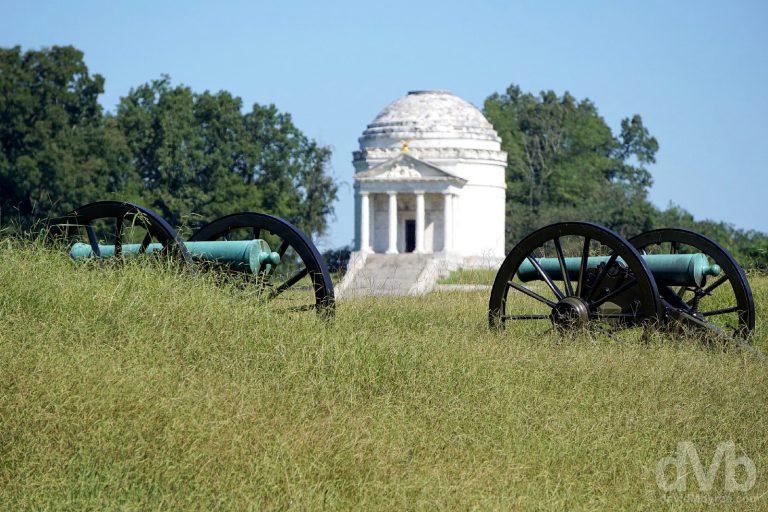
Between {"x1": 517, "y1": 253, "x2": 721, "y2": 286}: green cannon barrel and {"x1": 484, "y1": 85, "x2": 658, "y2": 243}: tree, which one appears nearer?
{"x1": 517, "y1": 253, "x2": 721, "y2": 286}: green cannon barrel

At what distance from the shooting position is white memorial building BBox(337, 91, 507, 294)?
66.6m

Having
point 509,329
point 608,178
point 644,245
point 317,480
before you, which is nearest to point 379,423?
point 317,480

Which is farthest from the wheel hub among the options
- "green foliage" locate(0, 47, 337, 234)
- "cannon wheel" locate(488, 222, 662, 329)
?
"green foliage" locate(0, 47, 337, 234)

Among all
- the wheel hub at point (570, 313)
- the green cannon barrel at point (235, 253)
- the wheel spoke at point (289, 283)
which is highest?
the green cannon barrel at point (235, 253)

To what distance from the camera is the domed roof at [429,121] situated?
68.3 m

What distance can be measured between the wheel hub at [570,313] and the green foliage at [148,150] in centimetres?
4401

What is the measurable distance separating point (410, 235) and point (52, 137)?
17722 mm

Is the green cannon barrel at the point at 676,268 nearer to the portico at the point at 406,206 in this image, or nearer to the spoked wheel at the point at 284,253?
the spoked wheel at the point at 284,253

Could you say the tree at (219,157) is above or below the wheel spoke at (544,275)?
above

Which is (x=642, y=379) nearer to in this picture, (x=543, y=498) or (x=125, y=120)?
(x=543, y=498)

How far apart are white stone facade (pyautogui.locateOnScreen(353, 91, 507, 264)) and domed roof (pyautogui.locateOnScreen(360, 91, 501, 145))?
0.05 meters

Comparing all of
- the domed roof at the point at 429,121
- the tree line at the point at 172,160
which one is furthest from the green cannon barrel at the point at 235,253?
the domed roof at the point at 429,121

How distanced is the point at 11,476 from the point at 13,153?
176ft

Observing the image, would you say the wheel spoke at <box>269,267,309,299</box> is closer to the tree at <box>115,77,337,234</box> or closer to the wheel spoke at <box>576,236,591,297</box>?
the wheel spoke at <box>576,236,591,297</box>
